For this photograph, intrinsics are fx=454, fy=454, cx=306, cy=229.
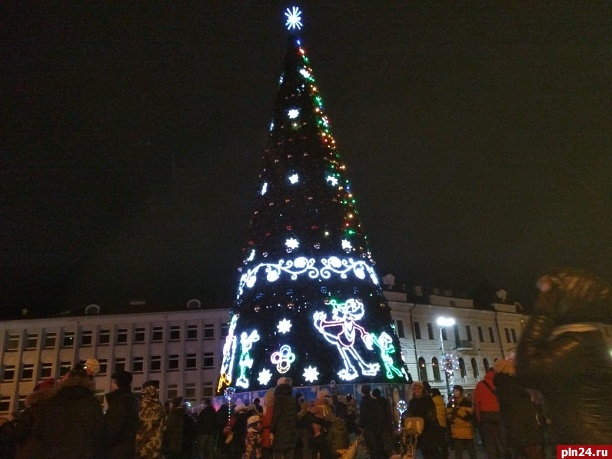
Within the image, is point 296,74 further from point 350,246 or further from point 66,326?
point 66,326

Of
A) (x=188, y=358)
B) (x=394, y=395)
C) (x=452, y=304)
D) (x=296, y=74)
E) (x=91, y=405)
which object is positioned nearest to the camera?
(x=91, y=405)

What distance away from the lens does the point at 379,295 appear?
14.6 metres

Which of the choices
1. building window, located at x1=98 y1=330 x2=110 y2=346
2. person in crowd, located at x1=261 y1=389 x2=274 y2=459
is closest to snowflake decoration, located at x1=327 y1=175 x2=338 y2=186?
person in crowd, located at x1=261 y1=389 x2=274 y2=459

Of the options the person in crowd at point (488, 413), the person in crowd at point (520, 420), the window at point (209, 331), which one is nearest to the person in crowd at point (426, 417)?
the person in crowd at point (488, 413)

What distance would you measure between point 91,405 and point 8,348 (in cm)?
4571

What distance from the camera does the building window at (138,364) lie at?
135 feet

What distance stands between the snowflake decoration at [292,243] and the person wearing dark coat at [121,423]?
30.0 ft

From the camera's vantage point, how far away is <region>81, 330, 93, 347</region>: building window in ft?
137

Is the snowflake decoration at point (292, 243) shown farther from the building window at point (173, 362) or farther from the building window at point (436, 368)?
the building window at point (436, 368)

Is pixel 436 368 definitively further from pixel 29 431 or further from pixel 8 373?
pixel 29 431

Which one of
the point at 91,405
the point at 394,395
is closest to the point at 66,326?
the point at 394,395

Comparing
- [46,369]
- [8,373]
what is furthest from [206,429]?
[8,373]

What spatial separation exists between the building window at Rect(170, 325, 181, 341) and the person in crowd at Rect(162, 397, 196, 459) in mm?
33781

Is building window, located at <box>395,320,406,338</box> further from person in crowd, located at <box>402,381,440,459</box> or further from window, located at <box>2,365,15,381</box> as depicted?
person in crowd, located at <box>402,381,440,459</box>
